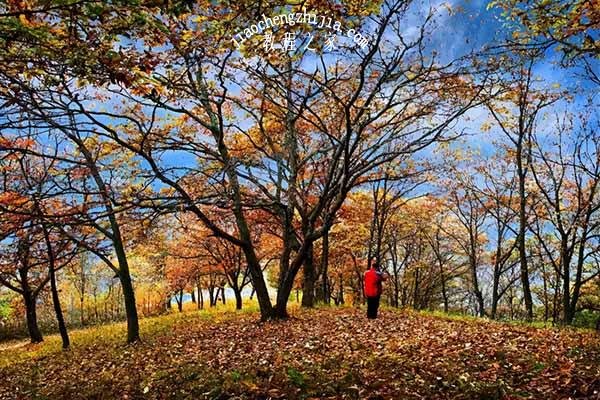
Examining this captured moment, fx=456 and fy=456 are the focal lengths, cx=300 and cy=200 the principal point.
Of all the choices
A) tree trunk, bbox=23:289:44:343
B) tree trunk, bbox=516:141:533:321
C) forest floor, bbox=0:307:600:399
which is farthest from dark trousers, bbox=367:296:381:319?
tree trunk, bbox=23:289:44:343

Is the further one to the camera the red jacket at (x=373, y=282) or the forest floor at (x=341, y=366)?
the red jacket at (x=373, y=282)

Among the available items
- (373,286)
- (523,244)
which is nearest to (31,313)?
(373,286)

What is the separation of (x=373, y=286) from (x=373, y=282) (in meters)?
0.15

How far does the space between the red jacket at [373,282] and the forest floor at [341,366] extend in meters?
0.87

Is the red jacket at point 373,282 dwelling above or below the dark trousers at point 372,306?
above

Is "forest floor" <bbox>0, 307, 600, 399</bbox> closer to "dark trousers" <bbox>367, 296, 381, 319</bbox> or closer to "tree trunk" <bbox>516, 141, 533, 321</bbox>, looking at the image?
"dark trousers" <bbox>367, 296, 381, 319</bbox>

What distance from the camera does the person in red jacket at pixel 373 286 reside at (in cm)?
1386

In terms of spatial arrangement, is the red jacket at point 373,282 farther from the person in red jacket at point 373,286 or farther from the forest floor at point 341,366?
the forest floor at point 341,366

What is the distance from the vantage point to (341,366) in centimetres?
753

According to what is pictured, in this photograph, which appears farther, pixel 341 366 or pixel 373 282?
pixel 373 282

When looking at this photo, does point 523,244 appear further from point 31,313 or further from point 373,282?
point 31,313

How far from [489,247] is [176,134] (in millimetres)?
28903

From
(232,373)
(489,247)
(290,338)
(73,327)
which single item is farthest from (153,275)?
(232,373)

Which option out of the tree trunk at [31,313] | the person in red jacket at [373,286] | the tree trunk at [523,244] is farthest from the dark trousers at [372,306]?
the tree trunk at [31,313]
